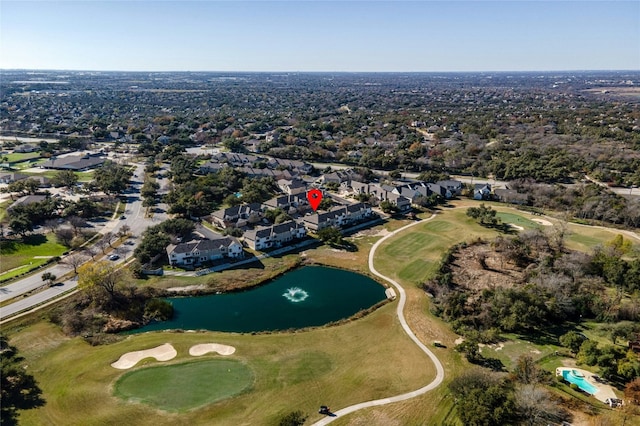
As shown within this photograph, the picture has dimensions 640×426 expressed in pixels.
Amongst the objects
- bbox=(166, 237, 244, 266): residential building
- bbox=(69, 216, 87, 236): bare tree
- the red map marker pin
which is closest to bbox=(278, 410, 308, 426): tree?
bbox=(166, 237, 244, 266): residential building

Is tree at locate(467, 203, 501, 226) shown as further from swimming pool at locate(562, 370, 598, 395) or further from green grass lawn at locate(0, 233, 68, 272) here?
green grass lawn at locate(0, 233, 68, 272)

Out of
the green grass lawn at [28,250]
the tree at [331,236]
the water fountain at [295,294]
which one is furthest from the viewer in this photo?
the tree at [331,236]

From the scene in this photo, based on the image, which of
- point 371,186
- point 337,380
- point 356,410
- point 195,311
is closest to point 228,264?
point 195,311

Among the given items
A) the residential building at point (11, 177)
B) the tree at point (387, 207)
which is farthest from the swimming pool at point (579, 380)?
the residential building at point (11, 177)

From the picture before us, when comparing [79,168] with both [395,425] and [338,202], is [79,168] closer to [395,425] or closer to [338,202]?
[338,202]

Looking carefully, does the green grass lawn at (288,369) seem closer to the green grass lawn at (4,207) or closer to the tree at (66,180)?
the green grass lawn at (4,207)
